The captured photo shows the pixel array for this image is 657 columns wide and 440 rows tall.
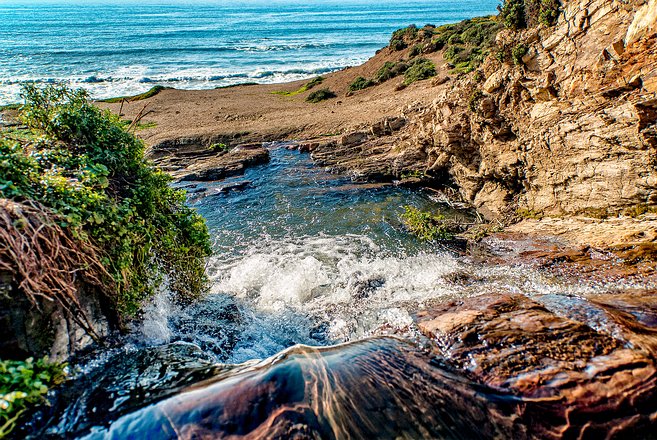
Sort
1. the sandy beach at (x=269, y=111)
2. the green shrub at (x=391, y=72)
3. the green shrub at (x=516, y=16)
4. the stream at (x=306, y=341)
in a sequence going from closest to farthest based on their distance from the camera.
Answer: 1. the stream at (x=306, y=341)
2. the green shrub at (x=516, y=16)
3. the sandy beach at (x=269, y=111)
4. the green shrub at (x=391, y=72)

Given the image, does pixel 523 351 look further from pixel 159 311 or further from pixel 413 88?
pixel 413 88

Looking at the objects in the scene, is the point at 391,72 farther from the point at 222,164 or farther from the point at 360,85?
the point at 222,164

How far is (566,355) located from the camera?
4.35 meters

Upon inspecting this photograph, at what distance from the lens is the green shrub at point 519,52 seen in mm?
11164

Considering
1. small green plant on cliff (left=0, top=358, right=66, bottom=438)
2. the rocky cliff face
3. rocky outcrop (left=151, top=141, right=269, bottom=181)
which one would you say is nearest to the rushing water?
rocky outcrop (left=151, top=141, right=269, bottom=181)

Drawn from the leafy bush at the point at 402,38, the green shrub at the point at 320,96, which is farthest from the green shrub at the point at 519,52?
the leafy bush at the point at 402,38

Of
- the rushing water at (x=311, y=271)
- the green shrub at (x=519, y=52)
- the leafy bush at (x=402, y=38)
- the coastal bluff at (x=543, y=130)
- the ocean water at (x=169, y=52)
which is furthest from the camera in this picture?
the ocean water at (x=169, y=52)

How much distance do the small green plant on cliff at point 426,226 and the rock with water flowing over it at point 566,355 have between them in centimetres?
565

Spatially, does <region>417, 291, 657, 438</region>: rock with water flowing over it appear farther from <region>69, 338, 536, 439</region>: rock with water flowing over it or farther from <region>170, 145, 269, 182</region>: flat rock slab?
<region>170, 145, 269, 182</region>: flat rock slab

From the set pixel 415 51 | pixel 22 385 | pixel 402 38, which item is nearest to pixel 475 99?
pixel 22 385

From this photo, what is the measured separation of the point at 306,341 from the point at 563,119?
9014 millimetres

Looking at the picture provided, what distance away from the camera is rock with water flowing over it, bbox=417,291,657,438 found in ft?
12.3

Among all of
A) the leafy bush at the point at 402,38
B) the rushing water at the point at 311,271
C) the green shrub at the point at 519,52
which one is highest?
the leafy bush at the point at 402,38

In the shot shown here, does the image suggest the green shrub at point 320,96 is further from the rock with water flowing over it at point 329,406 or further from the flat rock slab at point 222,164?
the rock with water flowing over it at point 329,406
